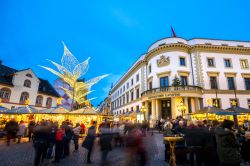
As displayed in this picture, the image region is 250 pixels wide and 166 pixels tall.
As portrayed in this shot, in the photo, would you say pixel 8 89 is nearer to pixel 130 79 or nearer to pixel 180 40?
pixel 130 79

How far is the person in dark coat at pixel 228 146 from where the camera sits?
4.02 m

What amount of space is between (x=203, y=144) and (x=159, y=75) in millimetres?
23656

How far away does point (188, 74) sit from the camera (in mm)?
28594

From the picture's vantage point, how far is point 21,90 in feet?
107

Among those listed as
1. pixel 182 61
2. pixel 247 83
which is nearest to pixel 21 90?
pixel 182 61

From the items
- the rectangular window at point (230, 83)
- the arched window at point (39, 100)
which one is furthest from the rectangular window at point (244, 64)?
the arched window at point (39, 100)

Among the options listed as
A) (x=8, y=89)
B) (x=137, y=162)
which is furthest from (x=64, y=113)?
(x=8, y=89)

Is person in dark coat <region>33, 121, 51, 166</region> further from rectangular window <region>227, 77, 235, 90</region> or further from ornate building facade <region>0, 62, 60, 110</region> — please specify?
rectangular window <region>227, 77, 235, 90</region>

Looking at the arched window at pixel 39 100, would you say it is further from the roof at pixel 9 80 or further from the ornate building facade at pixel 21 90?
the roof at pixel 9 80

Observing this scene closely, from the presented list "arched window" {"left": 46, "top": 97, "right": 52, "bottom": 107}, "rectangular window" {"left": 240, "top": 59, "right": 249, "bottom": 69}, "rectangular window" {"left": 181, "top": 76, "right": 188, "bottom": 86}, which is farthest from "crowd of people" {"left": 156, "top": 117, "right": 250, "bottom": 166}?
"arched window" {"left": 46, "top": 97, "right": 52, "bottom": 107}

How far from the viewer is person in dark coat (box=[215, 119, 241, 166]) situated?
13.2ft

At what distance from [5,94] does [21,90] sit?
3.02 meters

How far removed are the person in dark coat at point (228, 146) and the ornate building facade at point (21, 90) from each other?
114 feet

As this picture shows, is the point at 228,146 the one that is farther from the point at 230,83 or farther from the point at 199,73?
the point at 230,83
